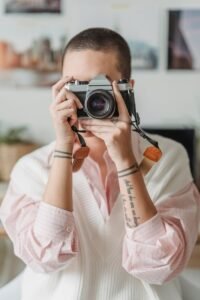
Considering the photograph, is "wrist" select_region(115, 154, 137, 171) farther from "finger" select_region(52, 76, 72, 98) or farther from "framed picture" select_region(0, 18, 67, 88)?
"framed picture" select_region(0, 18, 67, 88)

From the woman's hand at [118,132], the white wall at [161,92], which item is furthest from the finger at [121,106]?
the white wall at [161,92]

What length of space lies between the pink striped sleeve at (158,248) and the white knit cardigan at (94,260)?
0.05m

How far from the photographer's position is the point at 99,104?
33.6 inches

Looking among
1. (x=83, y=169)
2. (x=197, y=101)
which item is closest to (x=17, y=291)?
(x=83, y=169)

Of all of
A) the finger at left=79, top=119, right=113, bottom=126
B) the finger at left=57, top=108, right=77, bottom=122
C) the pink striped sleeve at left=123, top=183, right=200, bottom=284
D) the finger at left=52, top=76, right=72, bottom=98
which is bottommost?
the pink striped sleeve at left=123, top=183, right=200, bottom=284

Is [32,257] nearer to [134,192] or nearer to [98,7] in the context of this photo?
[134,192]

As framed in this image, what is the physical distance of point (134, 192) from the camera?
33.6 inches

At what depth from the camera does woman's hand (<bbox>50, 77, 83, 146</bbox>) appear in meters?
0.86

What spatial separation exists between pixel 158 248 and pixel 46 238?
0.19 meters

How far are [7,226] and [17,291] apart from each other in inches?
7.9

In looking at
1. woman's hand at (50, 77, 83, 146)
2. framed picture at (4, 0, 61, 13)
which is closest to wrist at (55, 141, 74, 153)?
woman's hand at (50, 77, 83, 146)

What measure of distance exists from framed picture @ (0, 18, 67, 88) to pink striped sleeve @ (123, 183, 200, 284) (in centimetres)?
114

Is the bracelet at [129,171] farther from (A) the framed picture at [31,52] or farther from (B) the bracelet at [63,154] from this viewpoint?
(A) the framed picture at [31,52]

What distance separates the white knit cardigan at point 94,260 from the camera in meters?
0.93
